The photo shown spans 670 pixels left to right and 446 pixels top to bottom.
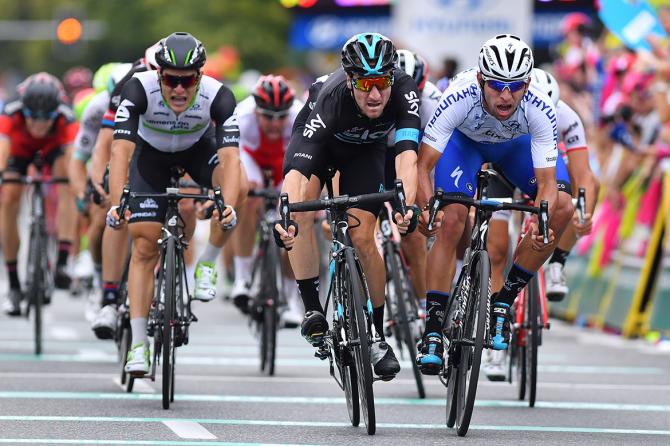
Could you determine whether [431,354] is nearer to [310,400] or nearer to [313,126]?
[313,126]

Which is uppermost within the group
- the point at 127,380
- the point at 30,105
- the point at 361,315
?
the point at 30,105

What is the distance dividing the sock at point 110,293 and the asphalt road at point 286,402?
0.56m

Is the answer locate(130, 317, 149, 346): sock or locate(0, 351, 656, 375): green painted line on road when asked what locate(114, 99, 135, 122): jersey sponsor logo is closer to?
locate(130, 317, 149, 346): sock

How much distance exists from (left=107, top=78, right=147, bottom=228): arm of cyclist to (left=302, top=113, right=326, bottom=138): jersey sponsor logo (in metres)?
1.47

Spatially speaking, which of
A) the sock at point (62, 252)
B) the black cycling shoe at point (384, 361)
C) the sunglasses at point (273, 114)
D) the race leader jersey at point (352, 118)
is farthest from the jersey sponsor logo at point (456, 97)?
the sock at point (62, 252)

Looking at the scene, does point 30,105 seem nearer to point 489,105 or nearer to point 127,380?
point 127,380

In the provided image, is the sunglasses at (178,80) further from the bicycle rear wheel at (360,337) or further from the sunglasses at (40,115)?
the sunglasses at (40,115)

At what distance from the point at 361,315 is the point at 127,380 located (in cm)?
303

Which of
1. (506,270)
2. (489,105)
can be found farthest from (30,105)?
(489,105)

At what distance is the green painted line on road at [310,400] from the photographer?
1137 centimetres

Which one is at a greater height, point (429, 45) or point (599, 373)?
point (429, 45)

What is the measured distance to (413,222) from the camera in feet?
31.5

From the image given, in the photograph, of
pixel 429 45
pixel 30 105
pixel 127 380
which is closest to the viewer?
pixel 127 380

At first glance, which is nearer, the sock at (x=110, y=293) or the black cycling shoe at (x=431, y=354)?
the black cycling shoe at (x=431, y=354)
